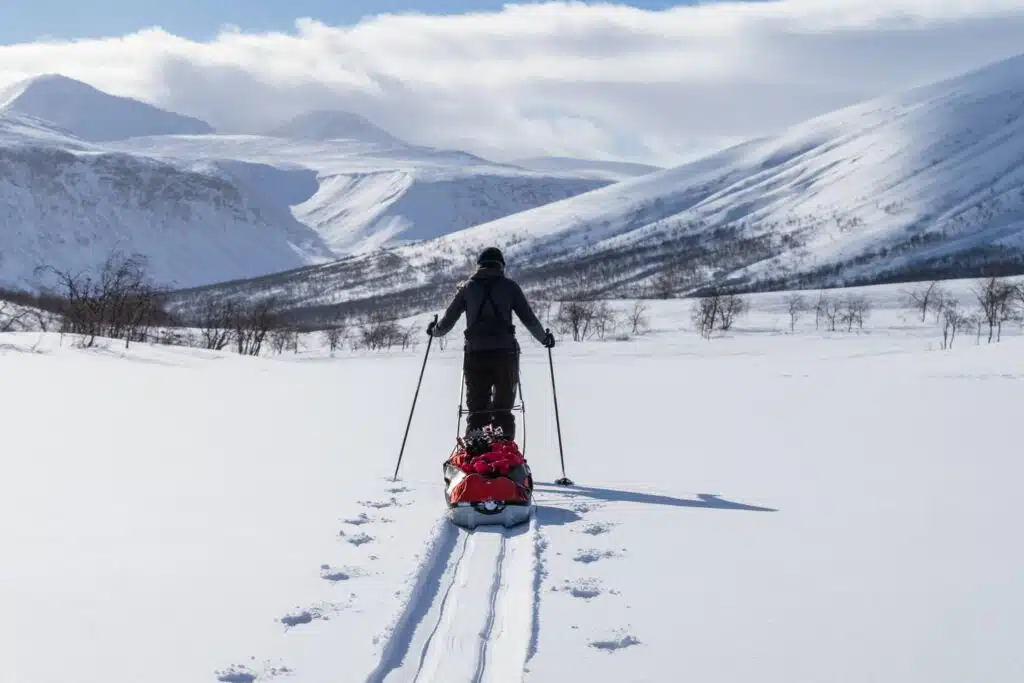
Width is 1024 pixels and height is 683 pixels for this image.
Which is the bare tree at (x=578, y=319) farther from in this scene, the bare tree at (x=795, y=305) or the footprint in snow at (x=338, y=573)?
the footprint in snow at (x=338, y=573)

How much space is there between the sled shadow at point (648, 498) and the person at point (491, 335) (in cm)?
91

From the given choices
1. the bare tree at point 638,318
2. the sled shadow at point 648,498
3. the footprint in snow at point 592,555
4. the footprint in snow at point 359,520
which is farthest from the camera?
the bare tree at point 638,318

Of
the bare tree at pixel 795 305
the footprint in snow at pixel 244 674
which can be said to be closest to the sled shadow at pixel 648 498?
the footprint in snow at pixel 244 674

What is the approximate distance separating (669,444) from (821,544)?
6.05m

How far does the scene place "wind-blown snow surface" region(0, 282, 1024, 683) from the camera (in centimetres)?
465

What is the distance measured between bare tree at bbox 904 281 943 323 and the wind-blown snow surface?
117m

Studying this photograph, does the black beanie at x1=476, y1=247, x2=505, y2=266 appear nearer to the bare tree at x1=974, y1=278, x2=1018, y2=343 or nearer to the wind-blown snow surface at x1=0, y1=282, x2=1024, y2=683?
the wind-blown snow surface at x1=0, y1=282, x2=1024, y2=683

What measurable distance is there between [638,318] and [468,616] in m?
118

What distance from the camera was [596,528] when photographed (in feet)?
24.4

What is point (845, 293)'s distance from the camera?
134500mm

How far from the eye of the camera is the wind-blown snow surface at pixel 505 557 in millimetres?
4648

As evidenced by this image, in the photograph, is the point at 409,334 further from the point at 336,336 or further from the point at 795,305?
the point at 795,305

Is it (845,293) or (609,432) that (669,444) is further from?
(845,293)

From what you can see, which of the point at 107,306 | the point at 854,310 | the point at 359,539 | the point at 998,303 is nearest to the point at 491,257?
the point at 359,539
